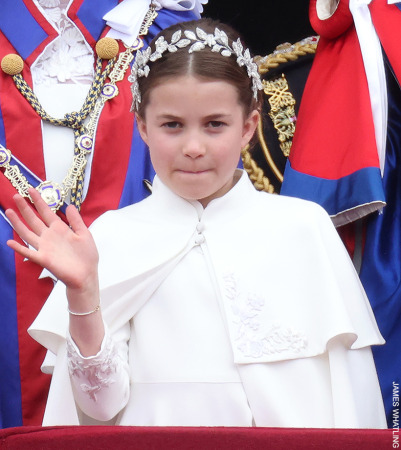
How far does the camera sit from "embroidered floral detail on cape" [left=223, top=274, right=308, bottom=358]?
4.91 ft

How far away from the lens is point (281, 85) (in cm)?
225

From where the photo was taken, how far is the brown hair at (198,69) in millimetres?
1568

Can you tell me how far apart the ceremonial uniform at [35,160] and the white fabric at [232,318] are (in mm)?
320

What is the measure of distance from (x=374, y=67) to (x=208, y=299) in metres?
0.72

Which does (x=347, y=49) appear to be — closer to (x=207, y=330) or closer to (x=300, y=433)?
(x=207, y=330)

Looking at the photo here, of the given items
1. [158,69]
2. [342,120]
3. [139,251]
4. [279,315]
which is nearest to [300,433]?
[279,315]

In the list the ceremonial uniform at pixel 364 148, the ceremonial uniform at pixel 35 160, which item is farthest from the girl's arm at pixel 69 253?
the ceremonial uniform at pixel 364 148

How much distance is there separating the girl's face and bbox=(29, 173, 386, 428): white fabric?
75 mm

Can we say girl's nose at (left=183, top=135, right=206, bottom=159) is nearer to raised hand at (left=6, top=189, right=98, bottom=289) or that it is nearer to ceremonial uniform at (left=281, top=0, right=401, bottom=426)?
raised hand at (left=6, top=189, right=98, bottom=289)

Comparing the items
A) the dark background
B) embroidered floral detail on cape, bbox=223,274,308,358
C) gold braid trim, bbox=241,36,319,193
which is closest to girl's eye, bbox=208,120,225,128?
embroidered floral detail on cape, bbox=223,274,308,358

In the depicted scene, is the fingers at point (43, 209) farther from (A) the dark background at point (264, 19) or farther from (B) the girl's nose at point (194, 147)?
(A) the dark background at point (264, 19)

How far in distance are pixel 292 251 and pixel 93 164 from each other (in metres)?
0.62

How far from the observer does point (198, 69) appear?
5.12ft

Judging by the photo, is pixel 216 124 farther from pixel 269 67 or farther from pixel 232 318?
pixel 269 67
